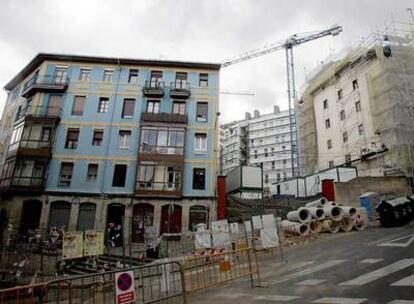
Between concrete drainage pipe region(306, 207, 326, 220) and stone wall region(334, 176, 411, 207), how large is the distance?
5987 mm

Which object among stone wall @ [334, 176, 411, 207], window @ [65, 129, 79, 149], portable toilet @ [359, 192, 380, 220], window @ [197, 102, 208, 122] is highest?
window @ [197, 102, 208, 122]

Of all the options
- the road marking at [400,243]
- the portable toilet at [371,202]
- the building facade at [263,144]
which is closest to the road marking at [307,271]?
the road marking at [400,243]

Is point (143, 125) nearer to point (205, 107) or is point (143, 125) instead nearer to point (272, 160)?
point (205, 107)

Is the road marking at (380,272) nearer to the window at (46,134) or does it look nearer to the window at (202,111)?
the window at (202,111)

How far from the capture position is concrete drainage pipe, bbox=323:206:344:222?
19.3 m

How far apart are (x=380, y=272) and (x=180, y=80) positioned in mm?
24283

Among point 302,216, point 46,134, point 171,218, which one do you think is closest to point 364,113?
point 302,216

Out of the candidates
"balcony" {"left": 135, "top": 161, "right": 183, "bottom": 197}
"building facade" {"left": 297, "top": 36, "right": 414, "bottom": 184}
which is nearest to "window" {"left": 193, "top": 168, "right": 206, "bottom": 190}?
"balcony" {"left": 135, "top": 161, "right": 183, "bottom": 197}

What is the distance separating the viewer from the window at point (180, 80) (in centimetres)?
2945

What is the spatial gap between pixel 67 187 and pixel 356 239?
69.9 feet

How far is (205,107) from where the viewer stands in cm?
2878

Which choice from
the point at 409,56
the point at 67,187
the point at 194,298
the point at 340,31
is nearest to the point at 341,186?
the point at 409,56

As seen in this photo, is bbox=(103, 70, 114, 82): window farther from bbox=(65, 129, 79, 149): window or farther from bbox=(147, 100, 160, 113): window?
bbox=(65, 129, 79, 149): window

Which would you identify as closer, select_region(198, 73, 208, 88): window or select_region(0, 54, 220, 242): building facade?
select_region(0, 54, 220, 242): building facade
